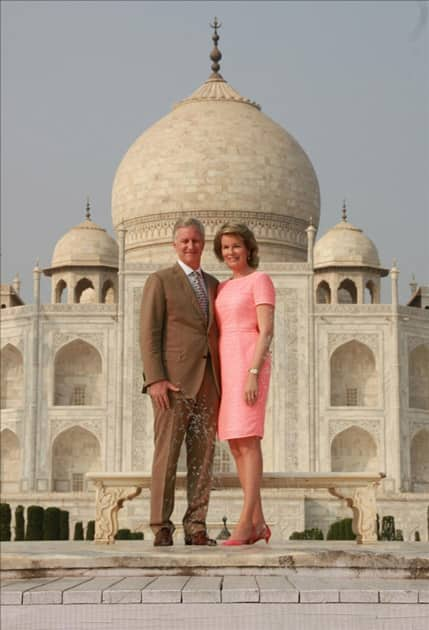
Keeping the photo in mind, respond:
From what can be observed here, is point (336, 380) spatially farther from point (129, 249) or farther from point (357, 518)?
point (357, 518)

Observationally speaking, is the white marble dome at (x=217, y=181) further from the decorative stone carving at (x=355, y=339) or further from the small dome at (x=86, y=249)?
the decorative stone carving at (x=355, y=339)

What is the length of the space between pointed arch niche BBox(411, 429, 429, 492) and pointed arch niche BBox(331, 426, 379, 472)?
45.8 inches

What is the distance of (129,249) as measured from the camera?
100ft

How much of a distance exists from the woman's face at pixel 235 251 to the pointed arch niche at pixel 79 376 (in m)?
21.8

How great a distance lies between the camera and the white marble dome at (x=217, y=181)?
98.2ft

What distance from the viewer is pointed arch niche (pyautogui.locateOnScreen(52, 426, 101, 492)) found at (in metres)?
27.0

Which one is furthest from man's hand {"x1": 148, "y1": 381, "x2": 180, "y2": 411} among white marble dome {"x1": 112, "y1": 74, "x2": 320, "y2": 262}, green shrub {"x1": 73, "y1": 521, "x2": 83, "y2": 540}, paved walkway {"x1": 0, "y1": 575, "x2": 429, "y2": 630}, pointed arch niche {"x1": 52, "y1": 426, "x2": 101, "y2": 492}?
white marble dome {"x1": 112, "y1": 74, "x2": 320, "y2": 262}

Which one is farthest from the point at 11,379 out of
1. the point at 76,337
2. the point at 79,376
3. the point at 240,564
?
the point at 240,564

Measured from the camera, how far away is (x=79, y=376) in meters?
27.8

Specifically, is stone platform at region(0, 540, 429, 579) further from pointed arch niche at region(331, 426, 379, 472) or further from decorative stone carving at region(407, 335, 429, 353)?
decorative stone carving at region(407, 335, 429, 353)

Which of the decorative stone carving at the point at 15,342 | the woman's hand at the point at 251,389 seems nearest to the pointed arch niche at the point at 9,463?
the decorative stone carving at the point at 15,342

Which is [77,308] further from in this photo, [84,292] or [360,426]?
[360,426]

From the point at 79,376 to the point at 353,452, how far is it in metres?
6.53

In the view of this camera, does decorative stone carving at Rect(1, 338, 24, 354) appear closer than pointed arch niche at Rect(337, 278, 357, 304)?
Yes
